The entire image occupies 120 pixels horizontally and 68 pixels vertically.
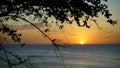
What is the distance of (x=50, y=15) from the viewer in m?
5.58

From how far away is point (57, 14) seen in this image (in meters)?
5.52

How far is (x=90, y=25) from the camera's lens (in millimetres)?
5449

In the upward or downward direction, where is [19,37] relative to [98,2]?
downward

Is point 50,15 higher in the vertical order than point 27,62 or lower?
higher

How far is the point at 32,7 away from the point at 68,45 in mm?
1044

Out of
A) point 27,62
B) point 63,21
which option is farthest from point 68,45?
point 27,62

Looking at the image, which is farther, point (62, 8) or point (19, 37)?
point (19, 37)

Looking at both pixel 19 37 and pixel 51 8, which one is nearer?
pixel 51 8

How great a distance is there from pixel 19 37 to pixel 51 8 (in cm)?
99

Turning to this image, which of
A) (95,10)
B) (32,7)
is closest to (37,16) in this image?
(32,7)

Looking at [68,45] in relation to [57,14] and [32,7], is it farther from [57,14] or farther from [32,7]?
[32,7]

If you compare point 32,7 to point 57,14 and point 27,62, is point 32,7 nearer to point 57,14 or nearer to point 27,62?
point 57,14

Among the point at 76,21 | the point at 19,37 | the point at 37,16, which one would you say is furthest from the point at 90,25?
the point at 19,37

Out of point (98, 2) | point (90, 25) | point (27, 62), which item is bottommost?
point (27, 62)
